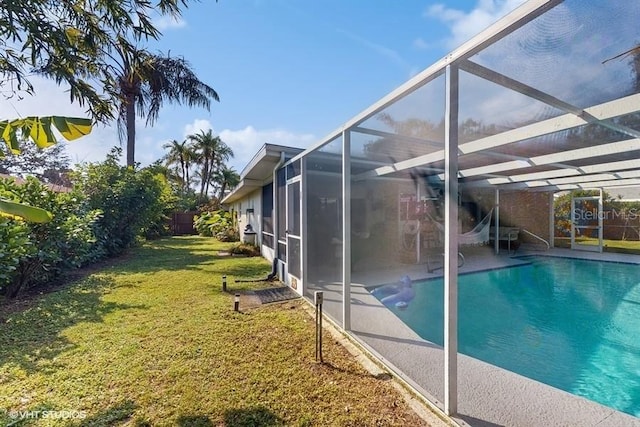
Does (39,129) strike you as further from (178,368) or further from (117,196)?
(117,196)

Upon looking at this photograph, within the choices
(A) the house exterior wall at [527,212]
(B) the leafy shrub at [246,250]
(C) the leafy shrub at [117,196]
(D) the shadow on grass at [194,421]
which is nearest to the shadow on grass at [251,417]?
(D) the shadow on grass at [194,421]

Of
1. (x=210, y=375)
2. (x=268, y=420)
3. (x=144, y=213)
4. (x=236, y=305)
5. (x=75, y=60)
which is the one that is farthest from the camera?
(x=144, y=213)

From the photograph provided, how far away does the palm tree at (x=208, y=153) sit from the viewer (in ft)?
105

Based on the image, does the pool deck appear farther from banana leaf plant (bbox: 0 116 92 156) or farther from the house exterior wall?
the house exterior wall

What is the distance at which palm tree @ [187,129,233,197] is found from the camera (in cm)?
3198

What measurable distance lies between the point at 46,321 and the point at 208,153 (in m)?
29.9

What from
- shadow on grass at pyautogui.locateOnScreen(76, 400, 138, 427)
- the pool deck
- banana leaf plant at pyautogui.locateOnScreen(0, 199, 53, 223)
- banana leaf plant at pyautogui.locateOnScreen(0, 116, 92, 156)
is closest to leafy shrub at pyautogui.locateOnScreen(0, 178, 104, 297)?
banana leaf plant at pyautogui.locateOnScreen(0, 116, 92, 156)

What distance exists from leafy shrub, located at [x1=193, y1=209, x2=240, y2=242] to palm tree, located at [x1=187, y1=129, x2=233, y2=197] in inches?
370

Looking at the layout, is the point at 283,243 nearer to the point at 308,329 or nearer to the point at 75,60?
the point at 308,329

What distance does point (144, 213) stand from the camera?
1267 centimetres

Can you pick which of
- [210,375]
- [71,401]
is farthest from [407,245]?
[71,401]

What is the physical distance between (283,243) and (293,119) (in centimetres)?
375

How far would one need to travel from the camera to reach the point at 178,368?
3373mm

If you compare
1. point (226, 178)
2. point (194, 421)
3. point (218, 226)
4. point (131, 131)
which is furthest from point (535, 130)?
point (226, 178)
